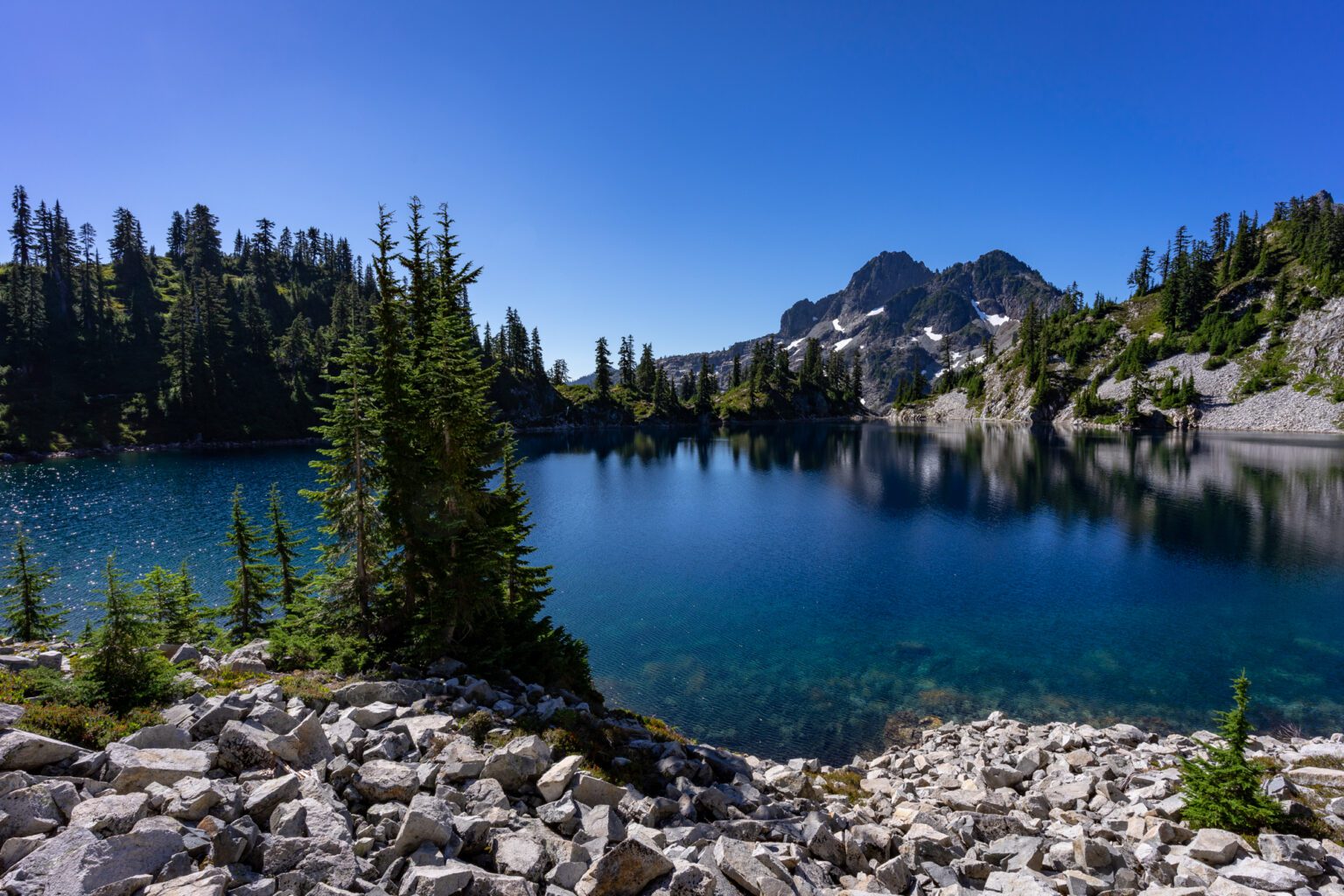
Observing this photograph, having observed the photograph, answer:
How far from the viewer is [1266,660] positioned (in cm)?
3297

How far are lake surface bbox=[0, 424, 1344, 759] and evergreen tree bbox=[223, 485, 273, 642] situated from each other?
1137 cm

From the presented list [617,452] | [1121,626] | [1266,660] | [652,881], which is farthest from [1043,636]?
[617,452]

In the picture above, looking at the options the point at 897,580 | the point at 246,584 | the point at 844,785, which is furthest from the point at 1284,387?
the point at 246,584

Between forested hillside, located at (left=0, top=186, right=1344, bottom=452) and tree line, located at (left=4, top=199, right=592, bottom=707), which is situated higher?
forested hillside, located at (left=0, top=186, right=1344, bottom=452)

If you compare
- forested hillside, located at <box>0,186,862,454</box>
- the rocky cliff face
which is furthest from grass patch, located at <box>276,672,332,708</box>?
the rocky cliff face

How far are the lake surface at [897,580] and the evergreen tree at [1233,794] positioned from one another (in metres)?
13.5

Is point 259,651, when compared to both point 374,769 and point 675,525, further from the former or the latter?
point 675,525

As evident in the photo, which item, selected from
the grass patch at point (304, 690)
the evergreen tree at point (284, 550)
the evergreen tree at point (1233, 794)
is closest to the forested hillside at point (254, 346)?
the evergreen tree at point (284, 550)

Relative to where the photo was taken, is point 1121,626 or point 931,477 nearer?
point 1121,626

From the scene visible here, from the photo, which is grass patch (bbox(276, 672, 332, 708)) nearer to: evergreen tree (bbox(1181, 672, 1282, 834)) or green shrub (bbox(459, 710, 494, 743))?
green shrub (bbox(459, 710, 494, 743))

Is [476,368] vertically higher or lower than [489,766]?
higher

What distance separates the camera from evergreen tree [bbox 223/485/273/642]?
28.5m

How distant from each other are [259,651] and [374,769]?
411 inches

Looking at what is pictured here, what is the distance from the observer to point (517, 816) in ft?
37.9
